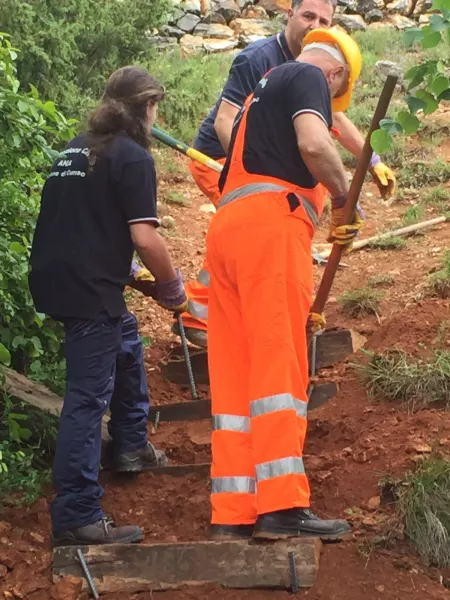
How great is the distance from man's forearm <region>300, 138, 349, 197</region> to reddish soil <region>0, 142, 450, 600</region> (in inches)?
47.8

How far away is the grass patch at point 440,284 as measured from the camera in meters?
5.14

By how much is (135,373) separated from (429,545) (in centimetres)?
162

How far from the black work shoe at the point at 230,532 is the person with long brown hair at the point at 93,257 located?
36 cm

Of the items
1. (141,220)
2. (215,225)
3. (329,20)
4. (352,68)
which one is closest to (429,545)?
(215,225)

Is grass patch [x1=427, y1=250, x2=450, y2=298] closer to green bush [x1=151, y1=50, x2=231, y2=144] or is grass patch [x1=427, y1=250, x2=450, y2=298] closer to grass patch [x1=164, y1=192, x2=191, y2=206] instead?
grass patch [x1=164, y1=192, x2=191, y2=206]

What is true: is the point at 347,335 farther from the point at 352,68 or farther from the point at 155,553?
the point at 155,553

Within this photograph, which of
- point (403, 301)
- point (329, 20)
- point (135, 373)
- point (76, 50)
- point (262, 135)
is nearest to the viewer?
point (262, 135)

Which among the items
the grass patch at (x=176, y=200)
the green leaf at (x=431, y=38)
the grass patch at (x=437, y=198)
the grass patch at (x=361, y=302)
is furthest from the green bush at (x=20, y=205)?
the grass patch at (x=437, y=198)

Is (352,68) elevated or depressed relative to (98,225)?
elevated

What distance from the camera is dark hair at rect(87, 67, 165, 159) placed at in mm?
3316

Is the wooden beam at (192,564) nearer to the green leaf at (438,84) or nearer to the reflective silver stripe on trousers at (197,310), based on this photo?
the green leaf at (438,84)

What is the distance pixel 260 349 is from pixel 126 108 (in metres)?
1.20

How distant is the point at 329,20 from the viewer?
4.70 meters

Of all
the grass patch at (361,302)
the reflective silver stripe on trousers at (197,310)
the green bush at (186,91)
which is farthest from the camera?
the green bush at (186,91)
